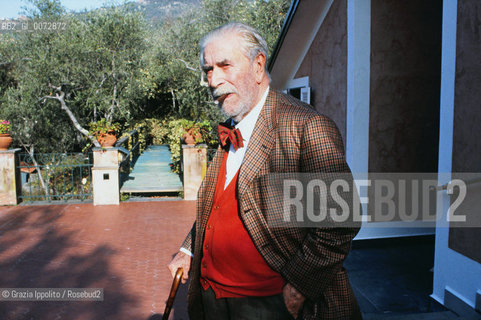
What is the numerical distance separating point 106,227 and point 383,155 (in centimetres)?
475

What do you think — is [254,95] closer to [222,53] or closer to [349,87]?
[222,53]

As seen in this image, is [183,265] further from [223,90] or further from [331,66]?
[331,66]

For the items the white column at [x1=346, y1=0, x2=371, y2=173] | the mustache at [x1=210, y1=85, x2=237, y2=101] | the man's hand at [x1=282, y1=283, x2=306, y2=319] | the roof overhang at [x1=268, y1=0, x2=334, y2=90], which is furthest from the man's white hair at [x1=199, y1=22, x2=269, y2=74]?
the roof overhang at [x1=268, y1=0, x2=334, y2=90]

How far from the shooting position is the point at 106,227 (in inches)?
284

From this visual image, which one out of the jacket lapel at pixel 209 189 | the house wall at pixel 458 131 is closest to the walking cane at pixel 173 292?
the jacket lapel at pixel 209 189

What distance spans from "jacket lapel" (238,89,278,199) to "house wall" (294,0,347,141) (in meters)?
4.06

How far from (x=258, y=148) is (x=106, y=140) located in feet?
24.5

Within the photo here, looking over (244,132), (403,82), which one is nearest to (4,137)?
(403,82)

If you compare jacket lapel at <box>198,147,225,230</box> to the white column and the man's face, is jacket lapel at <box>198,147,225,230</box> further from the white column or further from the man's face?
the white column

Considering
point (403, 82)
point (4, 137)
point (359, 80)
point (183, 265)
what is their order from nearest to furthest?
point (183, 265), point (359, 80), point (403, 82), point (4, 137)

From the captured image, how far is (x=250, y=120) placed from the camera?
1948 millimetres

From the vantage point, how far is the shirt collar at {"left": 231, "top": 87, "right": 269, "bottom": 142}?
76.2 inches

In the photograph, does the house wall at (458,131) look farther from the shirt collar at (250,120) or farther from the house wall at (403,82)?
the shirt collar at (250,120)

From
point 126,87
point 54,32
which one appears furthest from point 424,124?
point 54,32
